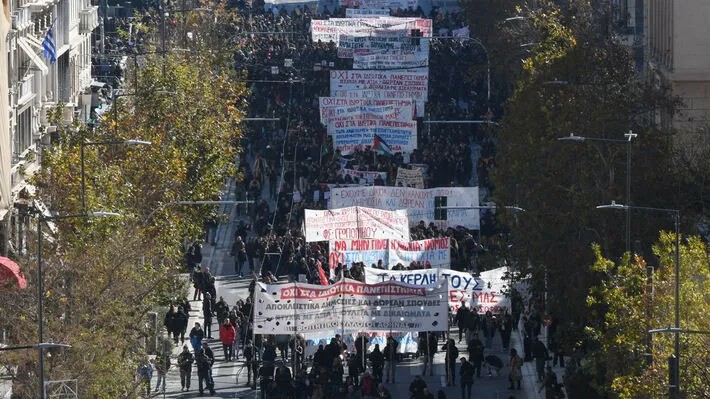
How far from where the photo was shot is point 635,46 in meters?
93.6

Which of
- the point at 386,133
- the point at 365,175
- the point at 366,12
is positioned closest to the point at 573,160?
the point at 365,175

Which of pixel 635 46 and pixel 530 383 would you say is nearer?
pixel 530 383

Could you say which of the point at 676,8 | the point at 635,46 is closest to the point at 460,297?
the point at 676,8

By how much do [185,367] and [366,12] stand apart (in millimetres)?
76969

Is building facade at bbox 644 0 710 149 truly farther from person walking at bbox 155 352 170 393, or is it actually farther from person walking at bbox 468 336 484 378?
person walking at bbox 155 352 170 393

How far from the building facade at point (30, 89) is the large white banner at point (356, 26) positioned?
23.9 metres

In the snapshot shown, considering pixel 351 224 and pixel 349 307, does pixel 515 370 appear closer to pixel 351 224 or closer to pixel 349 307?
pixel 349 307

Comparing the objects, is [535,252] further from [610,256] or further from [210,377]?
[210,377]

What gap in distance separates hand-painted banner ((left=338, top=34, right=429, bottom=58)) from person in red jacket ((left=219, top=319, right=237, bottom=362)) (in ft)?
135

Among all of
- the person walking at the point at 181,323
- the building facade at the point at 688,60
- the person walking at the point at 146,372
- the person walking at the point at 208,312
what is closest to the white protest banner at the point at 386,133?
the building facade at the point at 688,60

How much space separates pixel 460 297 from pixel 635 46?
30.3 metres

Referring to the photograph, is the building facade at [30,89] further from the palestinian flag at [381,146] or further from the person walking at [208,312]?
the palestinian flag at [381,146]

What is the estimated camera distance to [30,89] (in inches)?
3280

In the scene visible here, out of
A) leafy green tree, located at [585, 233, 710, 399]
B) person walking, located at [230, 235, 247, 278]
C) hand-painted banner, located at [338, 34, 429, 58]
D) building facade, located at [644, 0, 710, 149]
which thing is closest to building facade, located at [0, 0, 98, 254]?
person walking, located at [230, 235, 247, 278]
